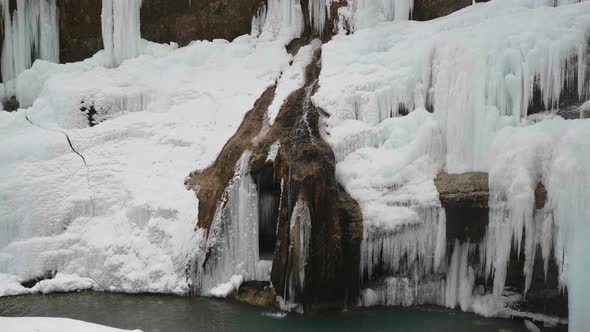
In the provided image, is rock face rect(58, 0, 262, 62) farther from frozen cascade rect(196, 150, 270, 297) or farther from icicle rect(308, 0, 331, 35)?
frozen cascade rect(196, 150, 270, 297)

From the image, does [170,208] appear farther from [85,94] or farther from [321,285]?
[85,94]

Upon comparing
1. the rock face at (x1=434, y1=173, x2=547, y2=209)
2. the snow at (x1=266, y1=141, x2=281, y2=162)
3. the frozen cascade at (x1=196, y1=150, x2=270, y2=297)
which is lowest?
the frozen cascade at (x1=196, y1=150, x2=270, y2=297)

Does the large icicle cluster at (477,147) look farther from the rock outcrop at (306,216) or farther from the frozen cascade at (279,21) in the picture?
the frozen cascade at (279,21)

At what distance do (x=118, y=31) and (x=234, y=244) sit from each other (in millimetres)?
9076

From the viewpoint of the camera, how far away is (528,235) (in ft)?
31.2

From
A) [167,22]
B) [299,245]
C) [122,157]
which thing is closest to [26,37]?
[167,22]

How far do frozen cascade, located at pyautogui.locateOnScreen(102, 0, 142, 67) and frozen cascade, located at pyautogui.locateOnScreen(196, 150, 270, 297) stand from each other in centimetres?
767

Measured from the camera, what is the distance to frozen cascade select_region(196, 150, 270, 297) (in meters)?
11.4

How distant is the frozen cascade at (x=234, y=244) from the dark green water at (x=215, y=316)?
1.45 feet

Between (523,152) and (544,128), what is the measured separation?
66 cm

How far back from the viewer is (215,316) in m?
10.5

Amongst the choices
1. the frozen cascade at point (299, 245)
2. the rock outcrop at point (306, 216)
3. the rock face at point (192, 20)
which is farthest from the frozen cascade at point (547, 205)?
the rock face at point (192, 20)

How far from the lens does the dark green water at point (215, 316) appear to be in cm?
998

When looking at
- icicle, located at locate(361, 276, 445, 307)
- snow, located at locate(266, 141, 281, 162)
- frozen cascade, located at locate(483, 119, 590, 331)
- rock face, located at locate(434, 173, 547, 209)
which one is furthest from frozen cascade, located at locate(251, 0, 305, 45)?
icicle, located at locate(361, 276, 445, 307)
